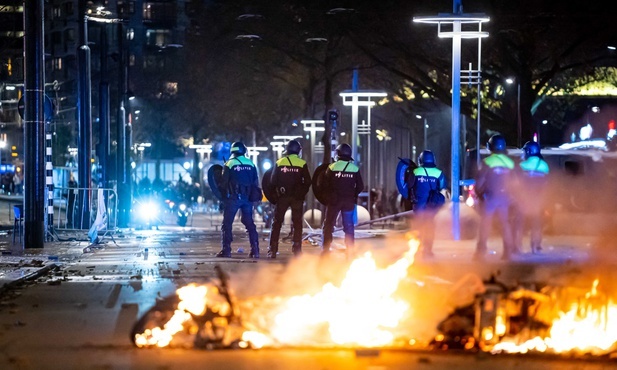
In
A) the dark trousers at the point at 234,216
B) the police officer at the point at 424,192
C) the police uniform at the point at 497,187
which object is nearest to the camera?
the police uniform at the point at 497,187

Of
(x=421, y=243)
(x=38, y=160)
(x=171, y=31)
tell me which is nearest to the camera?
(x=421, y=243)

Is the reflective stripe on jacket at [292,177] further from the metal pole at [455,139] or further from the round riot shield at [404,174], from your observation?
the metal pole at [455,139]

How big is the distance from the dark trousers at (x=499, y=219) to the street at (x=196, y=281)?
0.37m

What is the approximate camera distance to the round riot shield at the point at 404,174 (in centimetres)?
2116

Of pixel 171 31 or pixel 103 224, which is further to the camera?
pixel 171 31

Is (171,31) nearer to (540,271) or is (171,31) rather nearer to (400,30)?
(400,30)

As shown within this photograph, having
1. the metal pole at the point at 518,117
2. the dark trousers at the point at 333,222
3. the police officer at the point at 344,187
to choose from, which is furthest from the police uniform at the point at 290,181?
the metal pole at the point at 518,117

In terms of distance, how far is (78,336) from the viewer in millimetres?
11492

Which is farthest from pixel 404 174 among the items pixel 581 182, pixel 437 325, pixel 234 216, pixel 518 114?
pixel 518 114

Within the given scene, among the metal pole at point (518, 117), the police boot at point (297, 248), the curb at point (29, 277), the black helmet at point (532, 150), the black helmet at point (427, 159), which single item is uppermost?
the metal pole at point (518, 117)

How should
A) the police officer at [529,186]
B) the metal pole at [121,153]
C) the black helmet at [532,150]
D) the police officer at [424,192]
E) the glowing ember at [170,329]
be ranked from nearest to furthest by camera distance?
the glowing ember at [170,329], the police officer at [529,186], the black helmet at [532,150], the police officer at [424,192], the metal pole at [121,153]

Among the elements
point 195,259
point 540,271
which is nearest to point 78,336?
point 540,271

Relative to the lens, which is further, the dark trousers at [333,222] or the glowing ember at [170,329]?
the dark trousers at [333,222]

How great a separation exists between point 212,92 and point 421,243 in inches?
1183
